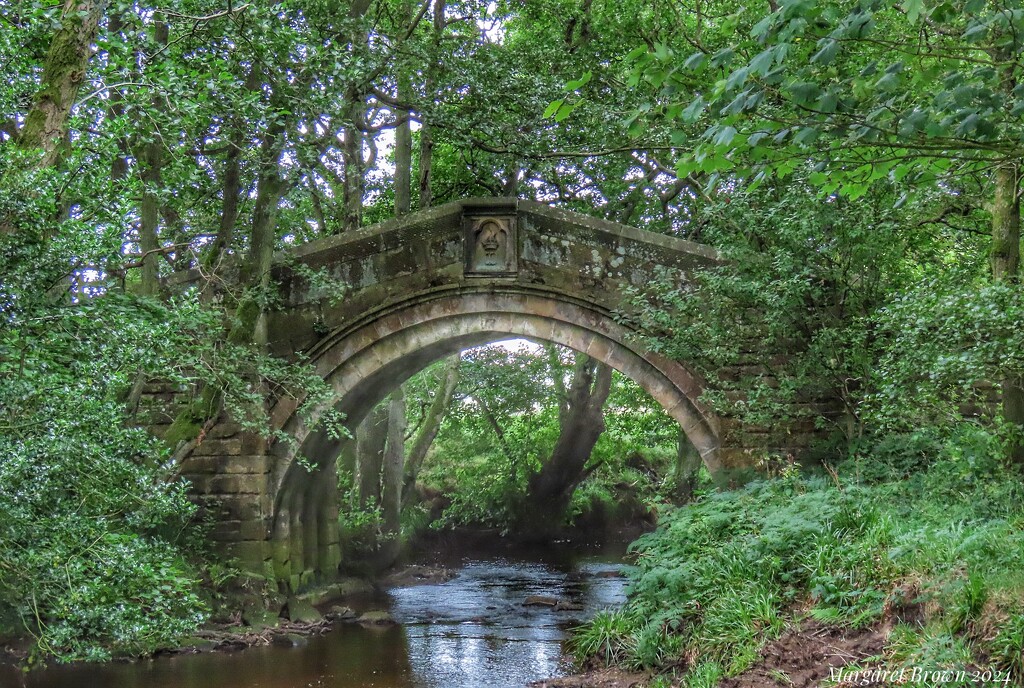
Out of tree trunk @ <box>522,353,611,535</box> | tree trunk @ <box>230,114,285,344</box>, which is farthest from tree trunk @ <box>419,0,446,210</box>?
tree trunk @ <box>522,353,611,535</box>

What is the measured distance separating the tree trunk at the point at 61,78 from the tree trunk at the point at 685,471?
32.1ft

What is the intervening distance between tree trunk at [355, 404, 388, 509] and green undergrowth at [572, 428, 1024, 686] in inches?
251

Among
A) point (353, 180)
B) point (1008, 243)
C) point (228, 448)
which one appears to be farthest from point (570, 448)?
point (1008, 243)

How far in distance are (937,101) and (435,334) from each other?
23.5 ft

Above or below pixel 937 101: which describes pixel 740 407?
below

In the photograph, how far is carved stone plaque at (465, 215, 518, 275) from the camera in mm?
10305

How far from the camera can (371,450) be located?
14.7 m

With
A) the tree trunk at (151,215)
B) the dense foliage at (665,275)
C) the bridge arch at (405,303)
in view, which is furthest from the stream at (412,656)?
the tree trunk at (151,215)

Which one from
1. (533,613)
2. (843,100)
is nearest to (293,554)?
(533,613)

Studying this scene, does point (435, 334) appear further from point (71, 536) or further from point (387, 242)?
point (71, 536)

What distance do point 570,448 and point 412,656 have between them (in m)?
7.78

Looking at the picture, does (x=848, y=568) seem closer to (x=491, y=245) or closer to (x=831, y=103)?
(x=831, y=103)

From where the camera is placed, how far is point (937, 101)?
12.3 ft

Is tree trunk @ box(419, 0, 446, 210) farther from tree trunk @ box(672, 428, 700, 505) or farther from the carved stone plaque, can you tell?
tree trunk @ box(672, 428, 700, 505)
